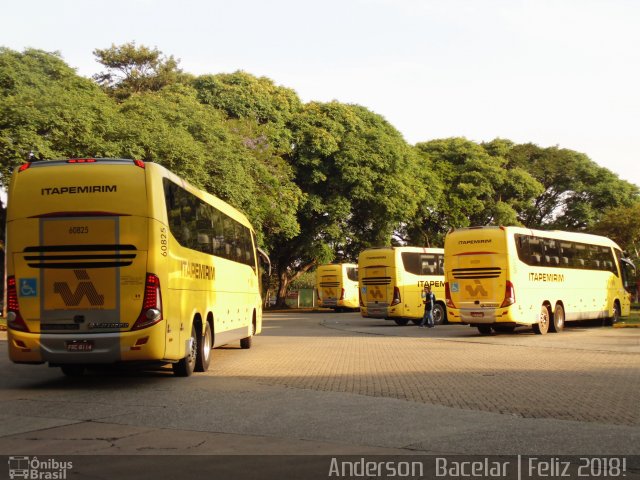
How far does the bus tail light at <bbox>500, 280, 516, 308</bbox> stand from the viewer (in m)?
23.8

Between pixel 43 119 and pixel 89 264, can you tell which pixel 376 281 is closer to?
pixel 43 119

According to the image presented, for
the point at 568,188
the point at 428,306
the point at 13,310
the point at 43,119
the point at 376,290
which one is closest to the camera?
the point at 13,310

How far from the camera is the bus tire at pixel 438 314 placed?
34.3 meters

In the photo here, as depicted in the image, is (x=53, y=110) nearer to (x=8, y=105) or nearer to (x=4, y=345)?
(x=8, y=105)

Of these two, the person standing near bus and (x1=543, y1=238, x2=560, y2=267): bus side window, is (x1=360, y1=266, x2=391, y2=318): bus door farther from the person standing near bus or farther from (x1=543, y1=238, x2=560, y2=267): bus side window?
(x1=543, y1=238, x2=560, y2=267): bus side window

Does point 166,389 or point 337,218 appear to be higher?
point 337,218

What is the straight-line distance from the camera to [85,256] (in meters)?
12.0

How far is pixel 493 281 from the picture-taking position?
24.2 meters

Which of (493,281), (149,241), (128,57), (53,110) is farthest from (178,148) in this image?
(128,57)

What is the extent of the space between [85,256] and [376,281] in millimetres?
22735

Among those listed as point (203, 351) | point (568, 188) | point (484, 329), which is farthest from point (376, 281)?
point (568, 188)

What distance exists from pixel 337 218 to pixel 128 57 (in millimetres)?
20803

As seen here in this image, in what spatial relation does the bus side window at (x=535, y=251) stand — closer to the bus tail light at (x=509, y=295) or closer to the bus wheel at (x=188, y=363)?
the bus tail light at (x=509, y=295)

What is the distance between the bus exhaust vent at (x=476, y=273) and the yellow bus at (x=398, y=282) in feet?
26.6
